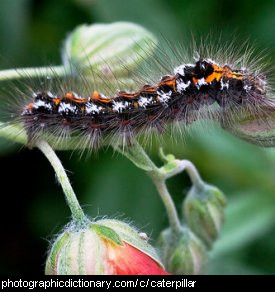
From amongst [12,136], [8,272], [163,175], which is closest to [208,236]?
[163,175]

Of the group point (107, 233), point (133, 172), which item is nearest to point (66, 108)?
point (107, 233)

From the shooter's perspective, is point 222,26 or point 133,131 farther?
point 222,26

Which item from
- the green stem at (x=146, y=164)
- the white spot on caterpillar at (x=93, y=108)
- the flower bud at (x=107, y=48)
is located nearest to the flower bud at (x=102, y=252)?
the green stem at (x=146, y=164)

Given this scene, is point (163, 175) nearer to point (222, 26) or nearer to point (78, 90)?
point (78, 90)

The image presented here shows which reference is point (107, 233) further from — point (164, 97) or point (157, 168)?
point (164, 97)

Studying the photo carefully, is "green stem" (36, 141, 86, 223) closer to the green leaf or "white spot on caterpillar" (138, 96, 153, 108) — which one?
the green leaf
